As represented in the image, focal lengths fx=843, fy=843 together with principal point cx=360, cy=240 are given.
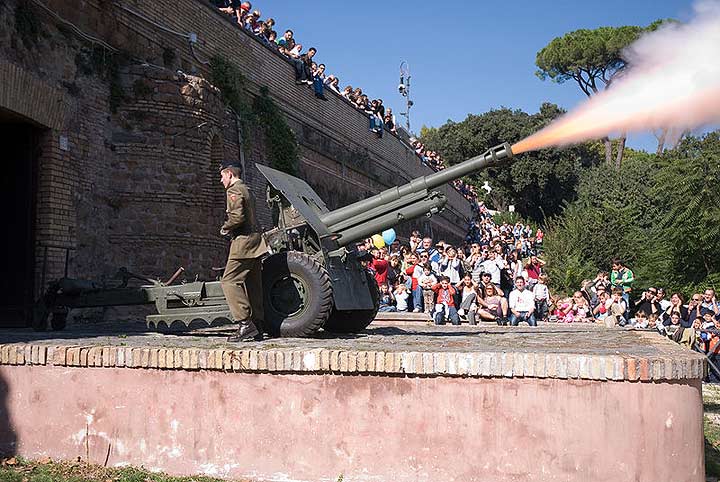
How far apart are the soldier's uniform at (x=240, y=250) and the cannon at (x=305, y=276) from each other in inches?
21.5

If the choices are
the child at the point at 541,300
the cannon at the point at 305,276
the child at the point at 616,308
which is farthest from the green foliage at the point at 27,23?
the child at the point at 616,308

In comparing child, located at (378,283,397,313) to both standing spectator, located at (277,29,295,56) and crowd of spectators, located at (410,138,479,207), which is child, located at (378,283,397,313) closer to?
standing spectator, located at (277,29,295,56)

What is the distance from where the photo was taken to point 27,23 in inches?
438

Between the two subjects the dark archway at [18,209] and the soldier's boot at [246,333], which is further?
the dark archway at [18,209]

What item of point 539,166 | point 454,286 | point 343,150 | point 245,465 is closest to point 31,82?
point 245,465

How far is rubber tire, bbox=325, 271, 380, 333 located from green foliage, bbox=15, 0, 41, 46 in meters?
5.62

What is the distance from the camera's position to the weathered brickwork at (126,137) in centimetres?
1145

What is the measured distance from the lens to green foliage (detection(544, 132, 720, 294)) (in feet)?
76.4

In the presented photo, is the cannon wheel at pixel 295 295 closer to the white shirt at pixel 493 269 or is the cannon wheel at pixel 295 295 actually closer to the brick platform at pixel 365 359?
the brick platform at pixel 365 359

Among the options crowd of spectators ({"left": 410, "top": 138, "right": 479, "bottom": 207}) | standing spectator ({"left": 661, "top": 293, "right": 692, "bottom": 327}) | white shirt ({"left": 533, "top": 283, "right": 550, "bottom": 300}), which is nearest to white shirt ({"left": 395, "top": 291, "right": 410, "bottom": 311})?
white shirt ({"left": 533, "top": 283, "right": 550, "bottom": 300})

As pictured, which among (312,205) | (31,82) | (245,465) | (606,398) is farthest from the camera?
(31,82)

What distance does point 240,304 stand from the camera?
24.8 feet

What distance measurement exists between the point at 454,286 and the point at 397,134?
20.6 metres

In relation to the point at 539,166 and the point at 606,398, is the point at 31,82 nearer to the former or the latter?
the point at 606,398
